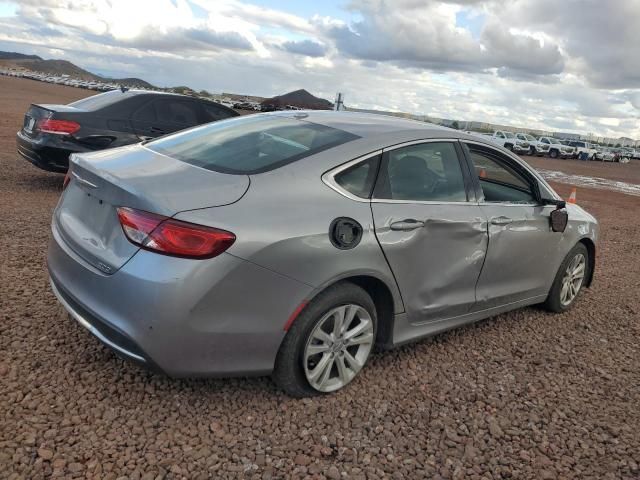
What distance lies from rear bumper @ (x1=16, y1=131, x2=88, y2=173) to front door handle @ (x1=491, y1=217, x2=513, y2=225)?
551 cm

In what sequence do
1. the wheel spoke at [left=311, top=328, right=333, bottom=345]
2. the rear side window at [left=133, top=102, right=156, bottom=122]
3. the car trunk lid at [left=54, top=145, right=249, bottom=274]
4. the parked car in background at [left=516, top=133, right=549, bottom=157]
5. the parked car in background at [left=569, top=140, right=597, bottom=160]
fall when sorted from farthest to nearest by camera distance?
1. the parked car in background at [left=569, top=140, right=597, bottom=160]
2. the parked car in background at [left=516, top=133, right=549, bottom=157]
3. the rear side window at [left=133, top=102, right=156, bottom=122]
4. the wheel spoke at [left=311, top=328, right=333, bottom=345]
5. the car trunk lid at [left=54, top=145, right=249, bottom=274]

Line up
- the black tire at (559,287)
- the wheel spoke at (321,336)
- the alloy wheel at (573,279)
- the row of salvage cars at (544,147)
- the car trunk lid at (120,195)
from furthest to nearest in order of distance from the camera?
1. the row of salvage cars at (544,147)
2. the alloy wheel at (573,279)
3. the black tire at (559,287)
4. the wheel spoke at (321,336)
5. the car trunk lid at (120,195)

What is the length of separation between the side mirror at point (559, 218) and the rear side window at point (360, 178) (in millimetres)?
2025

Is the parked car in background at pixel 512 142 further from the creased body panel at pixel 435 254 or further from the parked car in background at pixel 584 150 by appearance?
the creased body panel at pixel 435 254

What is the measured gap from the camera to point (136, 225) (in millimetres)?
2691

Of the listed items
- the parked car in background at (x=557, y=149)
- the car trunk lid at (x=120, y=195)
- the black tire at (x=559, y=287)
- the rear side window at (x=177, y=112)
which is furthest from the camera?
the parked car in background at (x=557, y=149)

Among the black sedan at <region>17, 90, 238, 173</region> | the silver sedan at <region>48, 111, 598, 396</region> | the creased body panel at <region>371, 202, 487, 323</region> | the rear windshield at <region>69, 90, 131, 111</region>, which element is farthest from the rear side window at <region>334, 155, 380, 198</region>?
the rear windshield at <region>69, 90, 131, 111</region>

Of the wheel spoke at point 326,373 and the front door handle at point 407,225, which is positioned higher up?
the front door handle at point 407,225

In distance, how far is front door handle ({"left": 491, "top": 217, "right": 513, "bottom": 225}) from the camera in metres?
4.07

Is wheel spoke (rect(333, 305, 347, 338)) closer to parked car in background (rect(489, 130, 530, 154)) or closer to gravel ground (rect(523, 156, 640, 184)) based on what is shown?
gravel ground (rect(523, 156, 640, 184))

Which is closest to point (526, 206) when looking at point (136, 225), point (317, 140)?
point (317, 140)

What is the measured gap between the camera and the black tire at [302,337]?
300 cm

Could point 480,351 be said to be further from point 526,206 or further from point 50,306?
point 50,306

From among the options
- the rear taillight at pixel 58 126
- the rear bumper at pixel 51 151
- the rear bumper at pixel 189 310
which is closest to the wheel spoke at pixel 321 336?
the rear bumper at pixel 189 310
